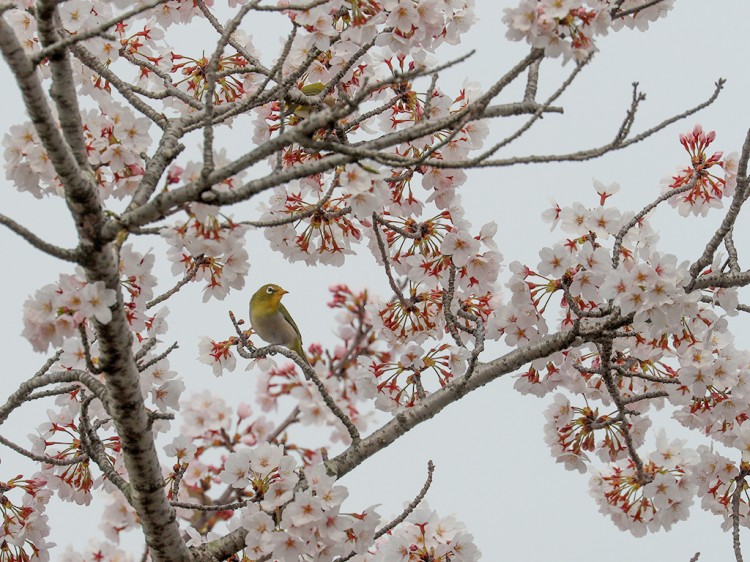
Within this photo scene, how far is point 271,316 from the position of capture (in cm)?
658

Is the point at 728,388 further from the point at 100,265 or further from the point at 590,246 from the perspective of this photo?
the point at 100,265

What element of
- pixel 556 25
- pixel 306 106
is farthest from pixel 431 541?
pixel 556 25

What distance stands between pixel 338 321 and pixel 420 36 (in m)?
4.30

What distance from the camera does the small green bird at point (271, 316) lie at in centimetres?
657

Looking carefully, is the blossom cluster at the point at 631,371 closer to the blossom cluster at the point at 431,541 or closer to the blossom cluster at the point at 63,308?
the blossom cluster at the point at 431,541

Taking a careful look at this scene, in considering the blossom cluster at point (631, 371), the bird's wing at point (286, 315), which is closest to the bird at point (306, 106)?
the blossom cluster at point (631, 371)

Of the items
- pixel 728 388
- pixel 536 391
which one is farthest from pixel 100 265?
pixel 728 388

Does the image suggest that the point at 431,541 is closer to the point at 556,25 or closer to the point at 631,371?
the point at 631,371

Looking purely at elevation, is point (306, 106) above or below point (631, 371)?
above

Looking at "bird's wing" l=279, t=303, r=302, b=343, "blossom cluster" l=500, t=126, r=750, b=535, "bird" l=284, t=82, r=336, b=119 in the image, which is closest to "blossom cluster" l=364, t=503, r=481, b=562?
"blossom cluster" l=500, t=126, r=750, b=535

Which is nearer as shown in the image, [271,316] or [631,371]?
[631,371]

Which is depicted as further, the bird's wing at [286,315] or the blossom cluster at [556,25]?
the bird's wing at [286,315]

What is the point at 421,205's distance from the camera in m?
4.48

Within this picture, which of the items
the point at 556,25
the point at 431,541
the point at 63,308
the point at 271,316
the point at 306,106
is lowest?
the point at 431,541
